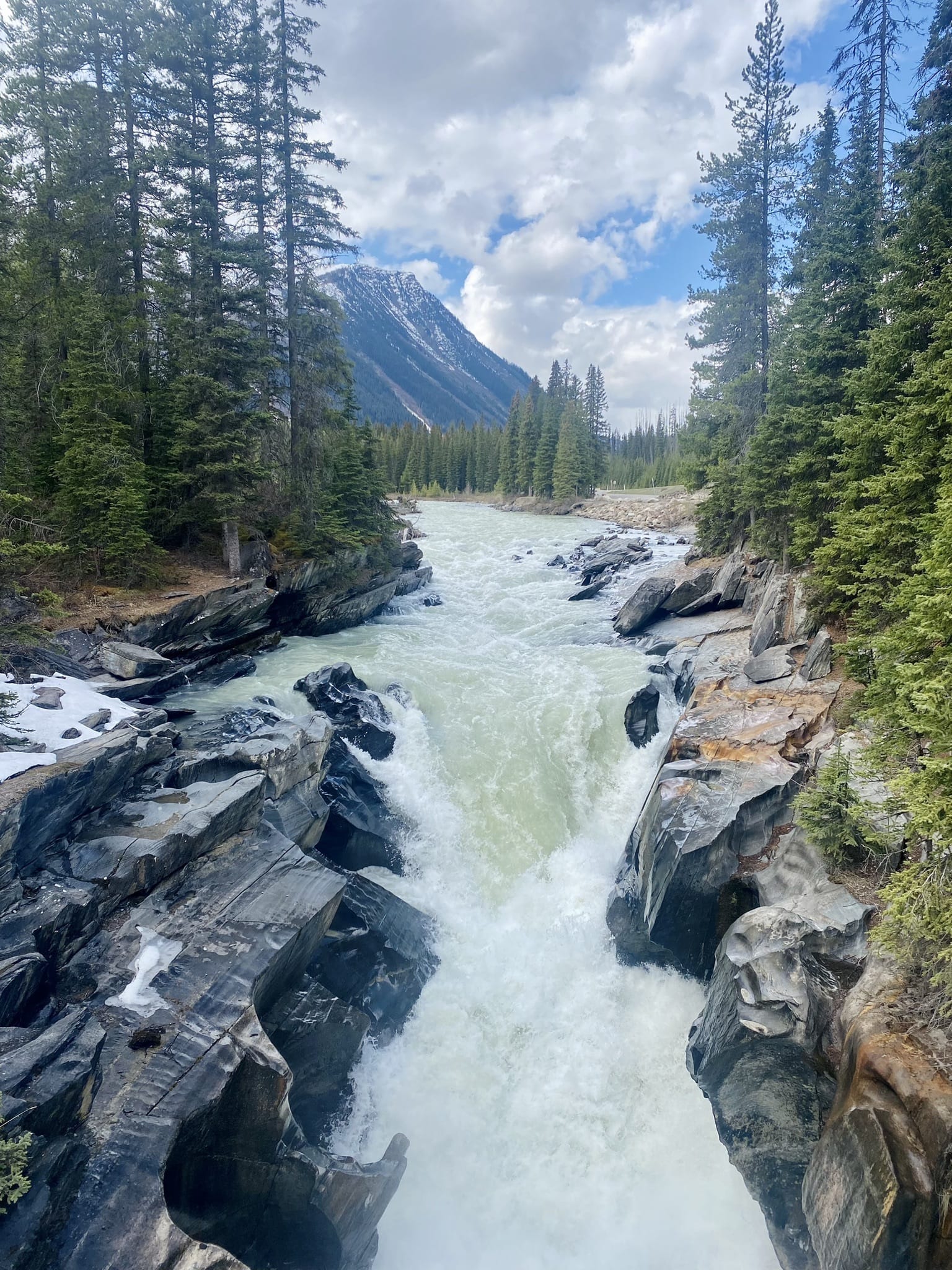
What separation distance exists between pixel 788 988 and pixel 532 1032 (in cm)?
478

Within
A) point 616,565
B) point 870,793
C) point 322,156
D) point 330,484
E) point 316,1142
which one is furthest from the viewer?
point 616,565

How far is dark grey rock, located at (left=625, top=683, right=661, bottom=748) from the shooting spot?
15.7 metres

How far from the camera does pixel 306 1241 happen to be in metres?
7.14

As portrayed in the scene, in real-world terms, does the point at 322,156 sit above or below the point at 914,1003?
above

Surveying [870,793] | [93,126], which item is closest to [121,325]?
[93,126]

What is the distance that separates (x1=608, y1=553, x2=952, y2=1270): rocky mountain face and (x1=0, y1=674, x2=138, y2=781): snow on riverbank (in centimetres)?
1031

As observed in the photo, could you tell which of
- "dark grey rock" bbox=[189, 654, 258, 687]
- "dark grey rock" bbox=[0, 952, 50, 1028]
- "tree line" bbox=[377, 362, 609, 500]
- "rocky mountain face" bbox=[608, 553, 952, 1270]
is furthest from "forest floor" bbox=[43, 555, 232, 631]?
"tree line" bbox=[377, 362, 609, 500]

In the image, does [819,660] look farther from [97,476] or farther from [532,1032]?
[97,476]

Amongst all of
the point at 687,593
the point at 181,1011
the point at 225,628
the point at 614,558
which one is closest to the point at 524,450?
the point at 614,558

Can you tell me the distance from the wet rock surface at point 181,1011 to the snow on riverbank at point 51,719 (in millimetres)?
495

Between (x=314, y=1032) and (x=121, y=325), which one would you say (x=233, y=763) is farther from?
(x=121, y=325)

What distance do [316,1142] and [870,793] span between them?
9800mm

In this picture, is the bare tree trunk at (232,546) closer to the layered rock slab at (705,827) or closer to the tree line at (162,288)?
the tree line at (162,288)

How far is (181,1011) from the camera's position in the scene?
6984mm
